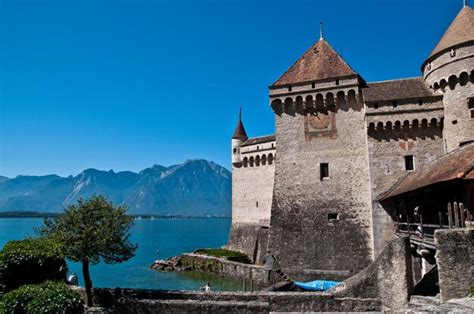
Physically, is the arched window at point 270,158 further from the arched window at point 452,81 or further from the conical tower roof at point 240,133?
the arched window at point 452,81

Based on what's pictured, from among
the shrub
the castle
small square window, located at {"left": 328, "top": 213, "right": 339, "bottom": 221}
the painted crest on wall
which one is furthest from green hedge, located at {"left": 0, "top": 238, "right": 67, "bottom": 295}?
the shrub

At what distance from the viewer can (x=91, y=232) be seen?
697 inches

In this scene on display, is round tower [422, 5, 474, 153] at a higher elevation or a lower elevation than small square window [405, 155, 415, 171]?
higher

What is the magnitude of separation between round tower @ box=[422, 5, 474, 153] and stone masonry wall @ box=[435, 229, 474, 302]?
35.9 feet

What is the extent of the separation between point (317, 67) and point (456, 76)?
817cm

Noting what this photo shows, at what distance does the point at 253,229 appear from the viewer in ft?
118

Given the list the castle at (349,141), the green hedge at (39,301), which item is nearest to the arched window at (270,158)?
the castle at (349,141)

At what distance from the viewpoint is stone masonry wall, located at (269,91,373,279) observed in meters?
23.2

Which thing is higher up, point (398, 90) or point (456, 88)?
point (398, 90)

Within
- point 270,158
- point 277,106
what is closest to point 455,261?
point 277,106

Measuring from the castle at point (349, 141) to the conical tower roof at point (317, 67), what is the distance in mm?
68

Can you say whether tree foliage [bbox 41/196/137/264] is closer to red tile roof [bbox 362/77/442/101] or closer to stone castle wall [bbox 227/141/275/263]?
red tile roof [bbox 362/77/442/101]

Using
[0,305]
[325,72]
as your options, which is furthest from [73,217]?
[325,72]

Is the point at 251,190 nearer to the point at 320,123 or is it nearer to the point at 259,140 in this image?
the point at 259,140
